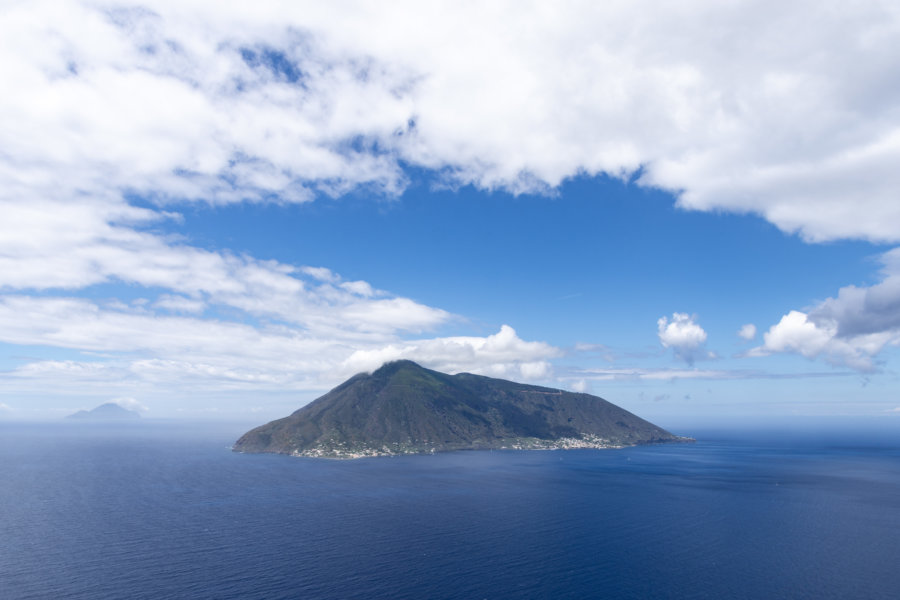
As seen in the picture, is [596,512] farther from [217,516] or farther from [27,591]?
[27,591]

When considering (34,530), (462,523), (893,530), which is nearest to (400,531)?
(462,523)

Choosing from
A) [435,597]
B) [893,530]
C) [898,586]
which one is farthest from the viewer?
[893,530]

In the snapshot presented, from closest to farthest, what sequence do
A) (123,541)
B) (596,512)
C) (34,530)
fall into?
(123,541)
(34,530)
(596,512)

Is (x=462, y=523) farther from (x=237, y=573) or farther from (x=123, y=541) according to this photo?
(x=123, y=541)

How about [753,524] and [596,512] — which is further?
[596,512]

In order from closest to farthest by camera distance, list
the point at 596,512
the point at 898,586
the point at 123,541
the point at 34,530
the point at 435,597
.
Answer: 1. the point at 435,597
2. the point at 898,586
3. the point at 123,541
4. the point at 34,530
5. the point at 596,512

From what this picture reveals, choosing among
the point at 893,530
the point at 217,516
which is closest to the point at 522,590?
the point at 217,516

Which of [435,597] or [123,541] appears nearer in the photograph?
[435,597]

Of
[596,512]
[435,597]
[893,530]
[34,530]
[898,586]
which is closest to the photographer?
[435,597]
